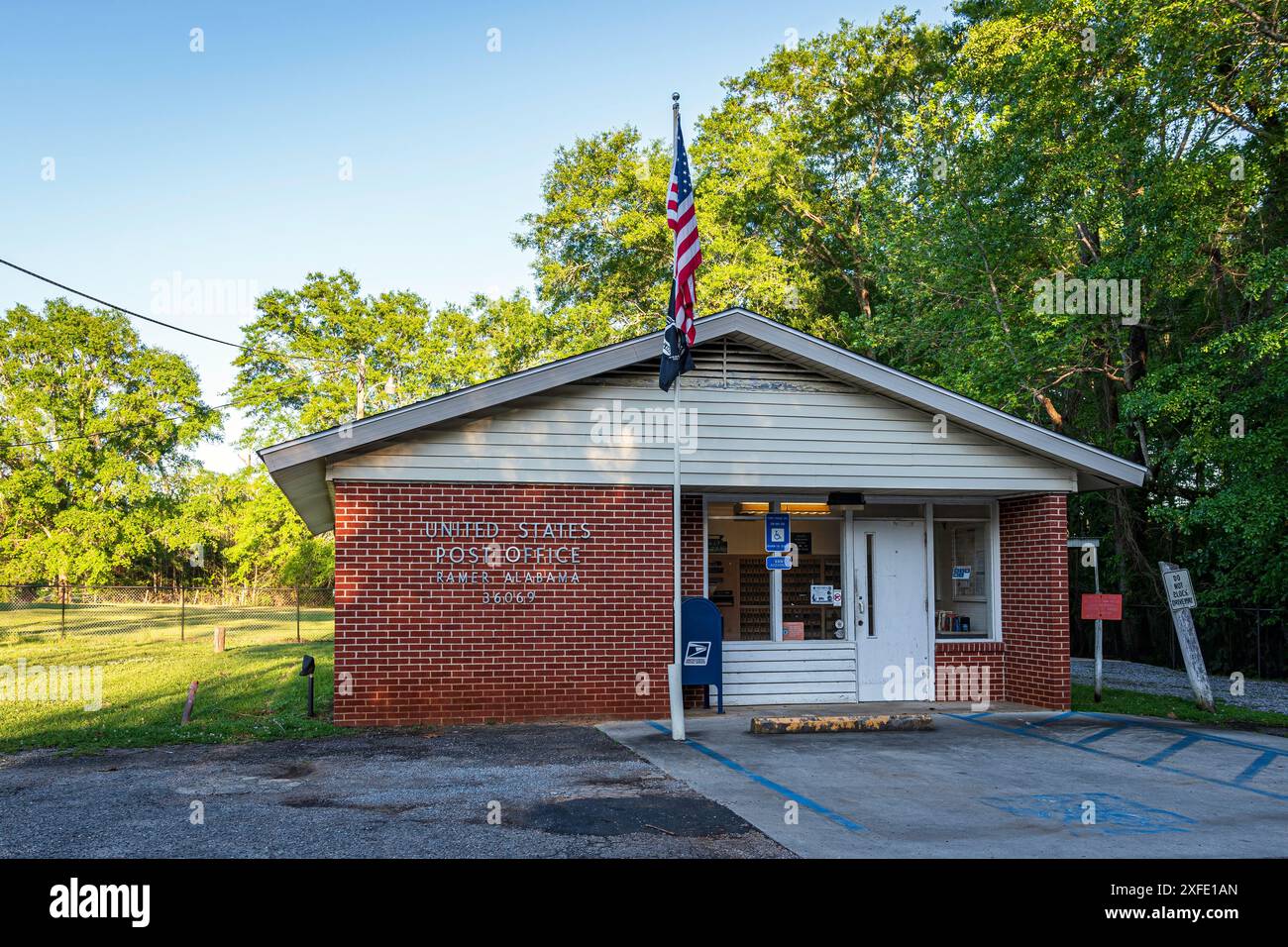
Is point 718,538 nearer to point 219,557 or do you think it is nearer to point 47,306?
point 47,306

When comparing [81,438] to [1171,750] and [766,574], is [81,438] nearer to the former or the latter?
[766,574]

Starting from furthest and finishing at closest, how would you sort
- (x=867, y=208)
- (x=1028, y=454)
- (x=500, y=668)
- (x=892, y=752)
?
1. (x=867, y=208)
2. (x=1028, y=454)
3. (x=500, y=668)
4. (x=892, y=752)

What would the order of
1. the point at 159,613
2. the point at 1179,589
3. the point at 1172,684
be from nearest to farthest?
the point at 1179,589 → the point at 1172,684 → the point at 159,613

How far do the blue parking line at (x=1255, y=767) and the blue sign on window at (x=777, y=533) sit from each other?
570 centimetres

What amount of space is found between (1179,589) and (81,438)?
4720 cm

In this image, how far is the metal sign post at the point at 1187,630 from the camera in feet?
42.9

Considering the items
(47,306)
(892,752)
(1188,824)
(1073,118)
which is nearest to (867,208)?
(1073,118)

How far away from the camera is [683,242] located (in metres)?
10.7

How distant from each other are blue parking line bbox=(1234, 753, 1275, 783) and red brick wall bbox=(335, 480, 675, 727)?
6.01m

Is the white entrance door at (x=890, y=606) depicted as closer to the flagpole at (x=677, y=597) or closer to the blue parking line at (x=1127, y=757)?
the blue parking line at (x=1127, y=757)

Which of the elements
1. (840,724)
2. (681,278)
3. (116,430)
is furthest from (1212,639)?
(116,430)

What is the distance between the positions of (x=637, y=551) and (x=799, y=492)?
9.11ft

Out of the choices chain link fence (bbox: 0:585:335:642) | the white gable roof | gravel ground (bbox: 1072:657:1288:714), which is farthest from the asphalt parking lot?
chain link fence (bbox: 0:585:335:642)

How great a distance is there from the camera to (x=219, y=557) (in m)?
56.3
